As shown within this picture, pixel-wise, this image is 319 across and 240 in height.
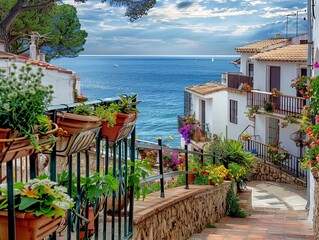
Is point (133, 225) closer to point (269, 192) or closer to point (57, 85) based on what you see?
point (57, 85)

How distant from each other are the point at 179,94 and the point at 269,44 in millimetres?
79441

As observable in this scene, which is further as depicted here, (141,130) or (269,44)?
(141,130)

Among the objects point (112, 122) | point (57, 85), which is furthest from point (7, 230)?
point (57, 85)

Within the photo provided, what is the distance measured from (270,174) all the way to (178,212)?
16592 mm

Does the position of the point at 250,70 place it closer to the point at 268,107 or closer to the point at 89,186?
the point at 268,107

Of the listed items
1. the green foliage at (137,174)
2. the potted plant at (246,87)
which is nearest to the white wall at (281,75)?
the potted plant at (246,87)

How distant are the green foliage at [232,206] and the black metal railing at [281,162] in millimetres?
9805

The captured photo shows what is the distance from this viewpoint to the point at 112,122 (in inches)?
187

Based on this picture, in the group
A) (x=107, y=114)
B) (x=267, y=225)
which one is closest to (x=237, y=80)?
(x=267, y=225)

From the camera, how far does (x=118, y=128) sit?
5004 millimetres

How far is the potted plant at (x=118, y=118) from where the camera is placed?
4.73m

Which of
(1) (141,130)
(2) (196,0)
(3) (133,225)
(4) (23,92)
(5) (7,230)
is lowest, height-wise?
(1) (141,130)

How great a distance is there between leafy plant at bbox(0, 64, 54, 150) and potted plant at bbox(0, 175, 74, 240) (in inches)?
12.9

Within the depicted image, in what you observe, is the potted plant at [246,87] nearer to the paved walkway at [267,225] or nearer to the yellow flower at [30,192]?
the paved walkway at [267,225]
